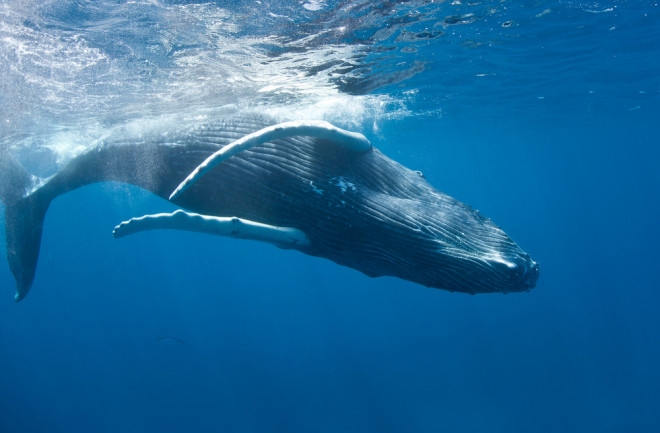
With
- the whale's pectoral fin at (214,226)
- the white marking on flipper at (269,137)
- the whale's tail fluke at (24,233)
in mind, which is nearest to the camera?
the whale's pectoral fin at (214,226)

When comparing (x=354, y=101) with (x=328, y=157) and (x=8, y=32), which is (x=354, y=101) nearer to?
(x=8, y=32)

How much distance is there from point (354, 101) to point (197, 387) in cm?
2985

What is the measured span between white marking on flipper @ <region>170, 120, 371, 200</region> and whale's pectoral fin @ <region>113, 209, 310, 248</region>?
178 mm

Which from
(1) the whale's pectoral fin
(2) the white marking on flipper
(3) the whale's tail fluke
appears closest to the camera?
(1) the whale's pectoral fin

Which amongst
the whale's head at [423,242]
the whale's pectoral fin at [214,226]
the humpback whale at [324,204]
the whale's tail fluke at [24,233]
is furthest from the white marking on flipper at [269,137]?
the whale's tail fluke at [24,233]

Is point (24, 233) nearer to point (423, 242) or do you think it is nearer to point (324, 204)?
point (324, 204)

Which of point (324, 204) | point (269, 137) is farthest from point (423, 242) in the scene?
point (269, 137)

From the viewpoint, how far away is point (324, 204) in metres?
2.45

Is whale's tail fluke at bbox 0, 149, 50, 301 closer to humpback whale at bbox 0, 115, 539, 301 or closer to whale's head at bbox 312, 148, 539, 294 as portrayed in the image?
humpback whale at bbox 0, 115, 539, 301

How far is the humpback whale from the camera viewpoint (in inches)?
85.4

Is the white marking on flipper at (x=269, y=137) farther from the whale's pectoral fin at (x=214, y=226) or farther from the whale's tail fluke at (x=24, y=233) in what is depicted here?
the whale's tail fluke at (x=24, y=233)

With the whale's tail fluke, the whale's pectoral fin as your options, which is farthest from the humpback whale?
the whale's tail fluke

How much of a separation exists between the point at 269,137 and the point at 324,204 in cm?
56

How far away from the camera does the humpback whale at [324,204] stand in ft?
7.12
